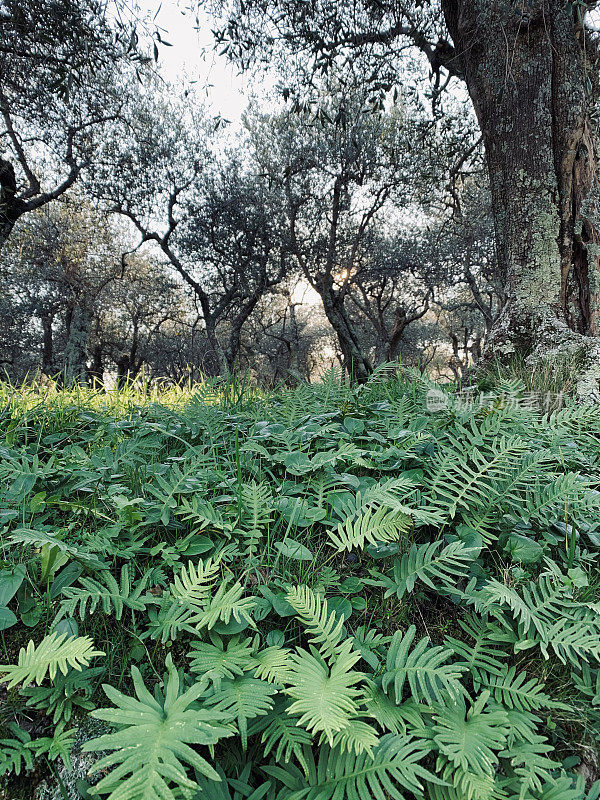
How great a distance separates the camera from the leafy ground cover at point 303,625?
102 cm

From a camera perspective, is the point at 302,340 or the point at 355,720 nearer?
the point at 355,720

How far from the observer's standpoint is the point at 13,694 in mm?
1233

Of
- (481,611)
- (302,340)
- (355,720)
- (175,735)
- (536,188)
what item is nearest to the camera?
(175,735)

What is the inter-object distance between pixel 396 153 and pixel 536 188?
10.1 metres

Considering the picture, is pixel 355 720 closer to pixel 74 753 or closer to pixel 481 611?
pixel 481 611

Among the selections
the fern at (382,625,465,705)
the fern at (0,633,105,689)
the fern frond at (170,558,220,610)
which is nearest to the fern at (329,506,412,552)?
the fern at (382,625,465,705)

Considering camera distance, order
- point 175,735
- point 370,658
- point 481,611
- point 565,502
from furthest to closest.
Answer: point 565,502
point 481,611
point 370,658
point 175,735

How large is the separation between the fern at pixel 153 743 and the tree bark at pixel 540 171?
12.0ft

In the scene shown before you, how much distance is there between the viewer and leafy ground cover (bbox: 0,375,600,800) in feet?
3.35

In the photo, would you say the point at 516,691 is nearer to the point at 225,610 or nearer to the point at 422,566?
the point at 422,566

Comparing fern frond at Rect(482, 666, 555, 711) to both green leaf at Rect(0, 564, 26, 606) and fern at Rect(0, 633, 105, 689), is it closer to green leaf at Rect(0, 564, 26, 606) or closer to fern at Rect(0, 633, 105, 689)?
fern at Rect(0, 633, 105, 689)

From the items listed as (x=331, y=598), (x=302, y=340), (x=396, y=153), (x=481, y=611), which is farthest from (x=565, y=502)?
(x=302, y=340)

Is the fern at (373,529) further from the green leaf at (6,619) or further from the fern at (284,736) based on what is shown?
the green leaf at (6,619)

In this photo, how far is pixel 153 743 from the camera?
87 centimetres
